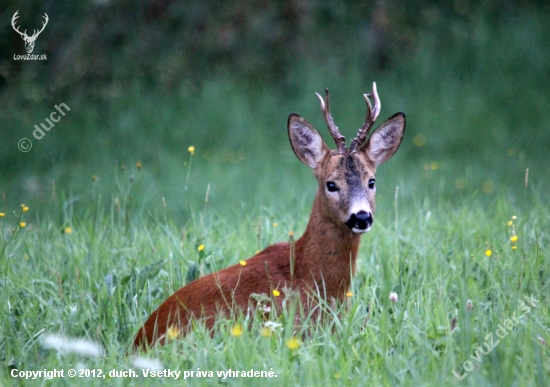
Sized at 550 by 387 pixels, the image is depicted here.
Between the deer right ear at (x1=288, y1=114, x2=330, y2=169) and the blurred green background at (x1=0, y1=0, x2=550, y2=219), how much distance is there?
367cm

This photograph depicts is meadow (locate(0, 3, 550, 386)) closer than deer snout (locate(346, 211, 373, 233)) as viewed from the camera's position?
Yes

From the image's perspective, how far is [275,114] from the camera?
10.8m

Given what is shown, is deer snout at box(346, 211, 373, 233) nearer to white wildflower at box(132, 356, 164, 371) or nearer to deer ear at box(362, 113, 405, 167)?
deer ear at box(362, 113, 405, 167)

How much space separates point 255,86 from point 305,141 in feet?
23.0

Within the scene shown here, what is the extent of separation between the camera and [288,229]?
18.5ft

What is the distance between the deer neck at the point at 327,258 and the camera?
14.0ft

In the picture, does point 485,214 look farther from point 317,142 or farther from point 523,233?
point 317,142

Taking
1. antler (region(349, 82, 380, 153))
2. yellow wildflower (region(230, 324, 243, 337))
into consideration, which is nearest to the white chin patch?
antler (region(349, 82, 380, 153))

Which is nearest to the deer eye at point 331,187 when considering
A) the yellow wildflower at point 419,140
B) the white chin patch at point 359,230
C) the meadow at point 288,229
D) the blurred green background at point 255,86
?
the white chin patch at point 359,230

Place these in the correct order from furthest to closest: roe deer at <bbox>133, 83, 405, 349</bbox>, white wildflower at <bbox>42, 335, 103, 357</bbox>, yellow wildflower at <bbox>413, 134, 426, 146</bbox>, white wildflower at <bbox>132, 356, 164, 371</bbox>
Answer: yellow wildflower at <bbox>413, 134, 426, 146</bbox> < roe deer at <bbox>133, 83, 405, 349</bbox> < white wildflower at <bbox>42, 335, 103, 357</bbox> < white wildflower at <bbox>132, 356, 164, 371</bbox>

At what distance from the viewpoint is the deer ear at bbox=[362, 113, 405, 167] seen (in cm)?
464

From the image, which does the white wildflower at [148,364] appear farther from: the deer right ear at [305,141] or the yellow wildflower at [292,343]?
the deer right ear at [305,141]

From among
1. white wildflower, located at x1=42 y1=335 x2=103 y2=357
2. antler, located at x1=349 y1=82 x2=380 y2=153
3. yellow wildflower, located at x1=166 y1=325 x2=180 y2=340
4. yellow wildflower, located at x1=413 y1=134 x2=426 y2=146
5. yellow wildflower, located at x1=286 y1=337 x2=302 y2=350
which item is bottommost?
white wildflower, located at x1=42 y1=335 x2=103 y2=357

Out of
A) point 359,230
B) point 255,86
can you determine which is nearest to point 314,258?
point 359,230
